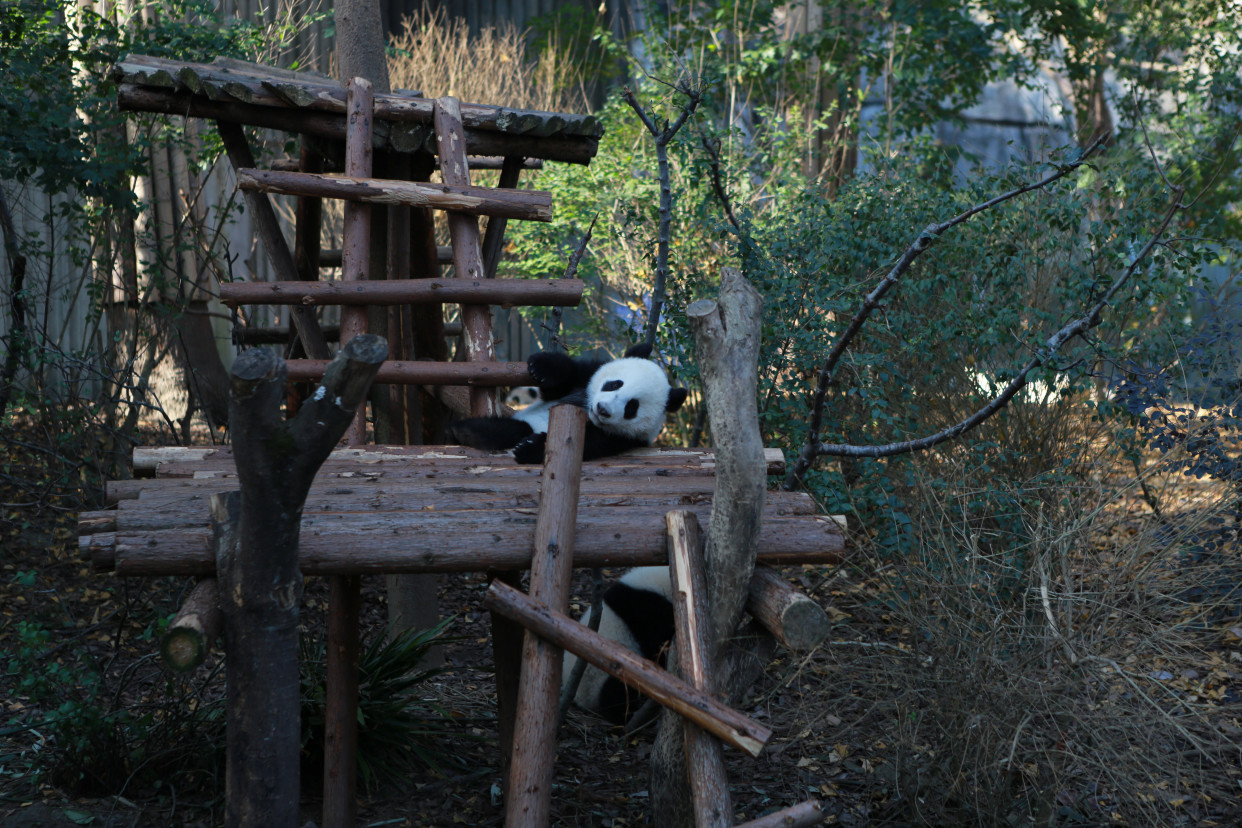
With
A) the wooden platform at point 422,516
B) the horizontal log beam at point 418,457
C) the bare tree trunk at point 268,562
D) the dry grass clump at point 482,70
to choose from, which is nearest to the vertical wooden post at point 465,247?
the horizontal log beam at point 418,457

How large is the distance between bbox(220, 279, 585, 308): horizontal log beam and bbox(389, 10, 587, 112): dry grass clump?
3.86 meters

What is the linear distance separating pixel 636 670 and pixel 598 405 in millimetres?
1176

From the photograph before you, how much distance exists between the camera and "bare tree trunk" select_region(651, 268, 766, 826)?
2.46 metres

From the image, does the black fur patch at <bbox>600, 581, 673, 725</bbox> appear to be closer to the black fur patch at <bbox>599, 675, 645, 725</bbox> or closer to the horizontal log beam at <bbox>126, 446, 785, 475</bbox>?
the black fur patch at <bbox>599, 675, 645, 725</bbox>

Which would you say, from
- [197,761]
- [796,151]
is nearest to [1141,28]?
[796,151]

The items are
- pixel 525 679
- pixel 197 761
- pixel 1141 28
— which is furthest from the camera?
pixel 1141 28

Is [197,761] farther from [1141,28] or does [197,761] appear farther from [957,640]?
[1141,28]

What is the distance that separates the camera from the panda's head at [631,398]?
340cm

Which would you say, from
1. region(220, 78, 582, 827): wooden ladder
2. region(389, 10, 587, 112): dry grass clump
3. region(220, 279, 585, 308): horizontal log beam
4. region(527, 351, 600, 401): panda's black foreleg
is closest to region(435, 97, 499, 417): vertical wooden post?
region(220, 78, 582, 827): wooden ladder

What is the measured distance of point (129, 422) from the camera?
5.07 metres

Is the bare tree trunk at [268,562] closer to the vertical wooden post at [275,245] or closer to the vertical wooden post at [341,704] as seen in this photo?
the vertical wooden post at [341,704]

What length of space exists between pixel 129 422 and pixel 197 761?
7.77 feet

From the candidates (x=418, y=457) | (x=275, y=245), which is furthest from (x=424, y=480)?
(x=275, y=245)

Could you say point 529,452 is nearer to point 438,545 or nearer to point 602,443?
point 602,443
